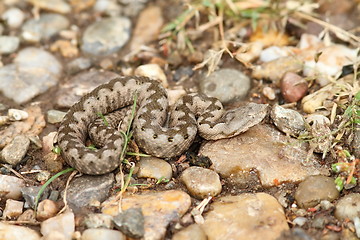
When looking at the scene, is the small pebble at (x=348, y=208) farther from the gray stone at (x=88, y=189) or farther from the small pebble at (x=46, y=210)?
the small pebble at (x=46, y=210)

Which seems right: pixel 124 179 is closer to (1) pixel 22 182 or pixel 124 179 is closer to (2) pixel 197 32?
(1) pixel 22 182

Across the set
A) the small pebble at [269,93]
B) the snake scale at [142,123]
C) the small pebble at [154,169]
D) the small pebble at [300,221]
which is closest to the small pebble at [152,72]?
the snake scale at [142,123]

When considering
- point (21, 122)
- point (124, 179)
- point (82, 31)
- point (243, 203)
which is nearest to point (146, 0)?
point (82, 31)

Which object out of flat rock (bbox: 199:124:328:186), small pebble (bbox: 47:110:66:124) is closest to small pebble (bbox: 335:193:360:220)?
flat rock (bbox: 199:124:328:186)

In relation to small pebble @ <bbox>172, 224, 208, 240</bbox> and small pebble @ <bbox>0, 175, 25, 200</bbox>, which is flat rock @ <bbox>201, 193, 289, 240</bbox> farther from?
small pebble @ <bbox>0, 175, 25, 200</bbox>

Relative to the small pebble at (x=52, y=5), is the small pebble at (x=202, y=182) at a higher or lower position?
lower

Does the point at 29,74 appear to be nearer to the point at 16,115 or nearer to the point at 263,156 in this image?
the point at 16,115
